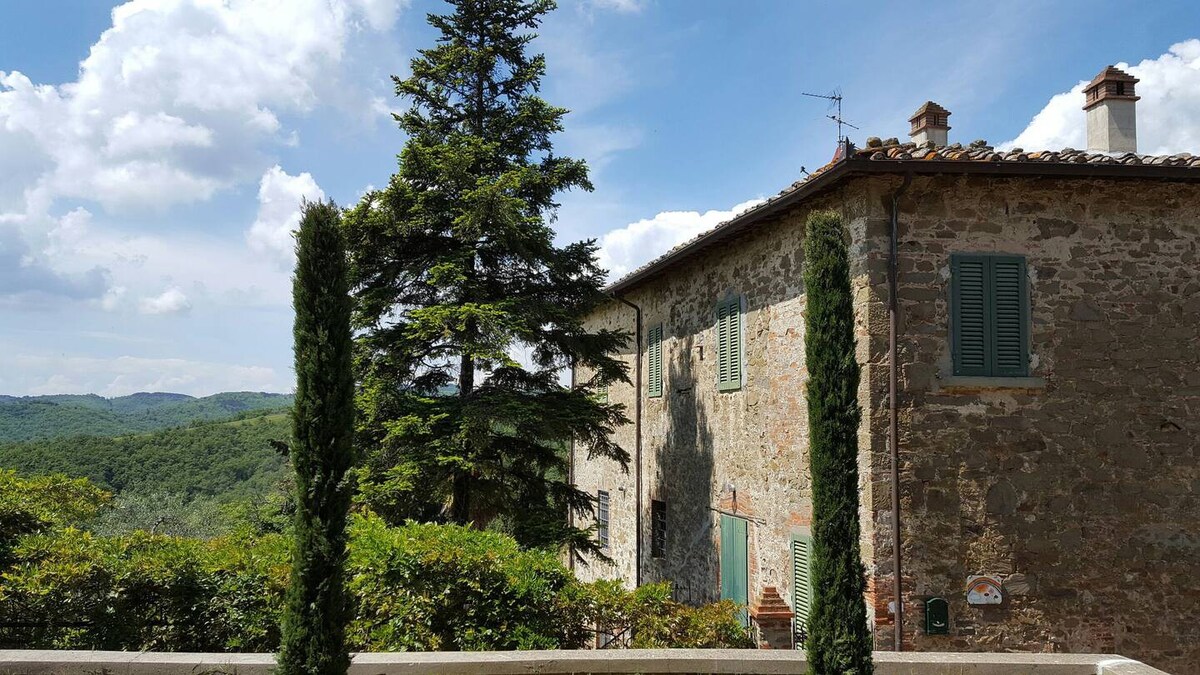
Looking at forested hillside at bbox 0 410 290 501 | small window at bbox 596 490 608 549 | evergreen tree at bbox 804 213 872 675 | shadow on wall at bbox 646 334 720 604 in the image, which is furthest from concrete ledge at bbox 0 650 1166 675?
forested hillside at bbox 0 410 290 501

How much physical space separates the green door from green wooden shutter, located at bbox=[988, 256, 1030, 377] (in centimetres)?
407

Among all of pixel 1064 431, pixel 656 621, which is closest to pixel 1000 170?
pixel 1064 431

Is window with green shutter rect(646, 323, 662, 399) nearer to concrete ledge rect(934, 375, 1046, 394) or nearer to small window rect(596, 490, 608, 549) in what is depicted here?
small window rect(596, 490, 608, 549)

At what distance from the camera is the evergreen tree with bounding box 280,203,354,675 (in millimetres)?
5605

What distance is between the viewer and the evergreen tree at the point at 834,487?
20.5 feet

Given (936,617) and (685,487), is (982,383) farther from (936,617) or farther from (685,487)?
(685,487)

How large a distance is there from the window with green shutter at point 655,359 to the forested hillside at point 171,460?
3875 centimetres

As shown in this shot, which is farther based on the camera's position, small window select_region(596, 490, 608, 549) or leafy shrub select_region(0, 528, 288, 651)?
small window select_region(596, 490, 608, 549)

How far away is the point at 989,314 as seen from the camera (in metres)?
8.30

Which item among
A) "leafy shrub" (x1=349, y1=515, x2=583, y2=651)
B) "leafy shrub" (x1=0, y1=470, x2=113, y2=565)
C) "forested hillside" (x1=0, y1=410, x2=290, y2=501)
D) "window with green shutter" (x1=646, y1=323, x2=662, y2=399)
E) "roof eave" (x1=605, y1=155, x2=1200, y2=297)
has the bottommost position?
"forested hillside" (x1=0, y1=410, x2=290, y2=501)

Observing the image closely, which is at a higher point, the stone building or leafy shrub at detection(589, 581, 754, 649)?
Answer: the stone building

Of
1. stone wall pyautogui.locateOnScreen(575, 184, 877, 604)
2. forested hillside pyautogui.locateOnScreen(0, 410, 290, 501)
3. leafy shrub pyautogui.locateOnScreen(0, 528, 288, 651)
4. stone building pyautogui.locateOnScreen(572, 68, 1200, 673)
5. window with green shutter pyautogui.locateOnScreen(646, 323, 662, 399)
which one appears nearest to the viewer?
leafy shrub pyautogui.locateOnScreen(0, 528, 288, 651)

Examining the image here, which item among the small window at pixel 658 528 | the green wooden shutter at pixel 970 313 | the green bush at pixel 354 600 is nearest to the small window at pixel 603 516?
the small window at pixel 658 528

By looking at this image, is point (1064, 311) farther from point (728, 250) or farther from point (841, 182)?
point (728, 250)
